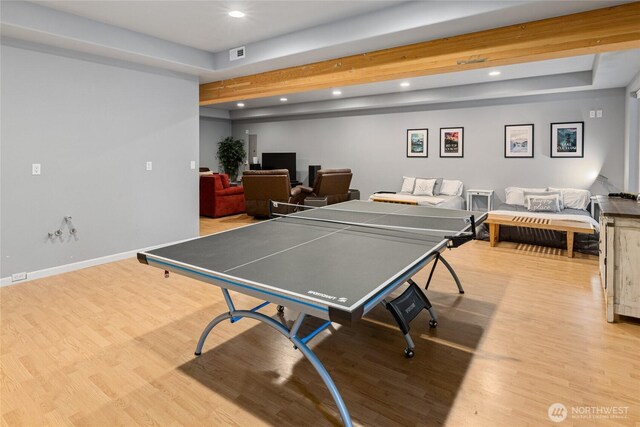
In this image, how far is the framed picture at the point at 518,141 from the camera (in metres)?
6.74

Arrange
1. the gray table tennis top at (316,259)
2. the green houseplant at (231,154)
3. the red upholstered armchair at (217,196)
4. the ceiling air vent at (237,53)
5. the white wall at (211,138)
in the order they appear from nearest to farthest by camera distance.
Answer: the gray table tennis top at (316,259), the ceiling air vent at (237,53), the red upholstered armchair at (217,196), the white wall at (211,138), the green houseplant at (231,154)

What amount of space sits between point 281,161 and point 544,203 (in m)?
6.28

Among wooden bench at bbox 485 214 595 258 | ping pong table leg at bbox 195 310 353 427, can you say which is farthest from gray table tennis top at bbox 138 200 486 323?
wooden bench at bbox 485 214 595 258

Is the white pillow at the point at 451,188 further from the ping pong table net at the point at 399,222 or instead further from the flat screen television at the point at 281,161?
the ping pong table net at the point at 399,222

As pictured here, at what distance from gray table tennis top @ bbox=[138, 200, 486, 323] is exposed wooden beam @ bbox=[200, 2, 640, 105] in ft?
5.77

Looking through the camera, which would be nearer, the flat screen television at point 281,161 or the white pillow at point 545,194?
the white pillow at point 545,194

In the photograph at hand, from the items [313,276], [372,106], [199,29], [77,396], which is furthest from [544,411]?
[372,106]

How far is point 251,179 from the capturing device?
691cm

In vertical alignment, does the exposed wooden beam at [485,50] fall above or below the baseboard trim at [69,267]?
above

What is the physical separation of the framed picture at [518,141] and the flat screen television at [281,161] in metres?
5.04

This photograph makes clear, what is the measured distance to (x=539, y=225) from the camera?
4.85 m

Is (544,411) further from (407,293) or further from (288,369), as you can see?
(288,369)

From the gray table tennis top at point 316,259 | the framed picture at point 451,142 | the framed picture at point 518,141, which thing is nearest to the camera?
the gray table tennis top at point 316,259

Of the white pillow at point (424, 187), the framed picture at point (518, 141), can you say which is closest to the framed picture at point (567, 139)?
the framed picture at point (518, 141)
